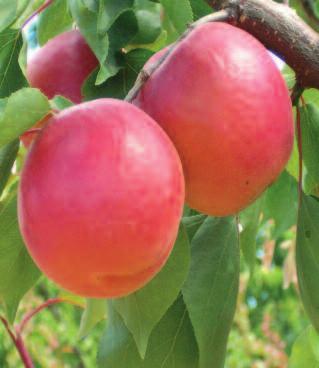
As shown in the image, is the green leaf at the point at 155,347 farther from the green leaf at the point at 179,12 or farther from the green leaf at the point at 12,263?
the green leaf at the point at 179,12

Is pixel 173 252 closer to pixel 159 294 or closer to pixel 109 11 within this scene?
pixel 159 294

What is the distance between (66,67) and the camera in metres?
0.83

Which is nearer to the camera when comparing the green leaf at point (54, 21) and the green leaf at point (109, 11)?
the green leaf at point (109, 11)

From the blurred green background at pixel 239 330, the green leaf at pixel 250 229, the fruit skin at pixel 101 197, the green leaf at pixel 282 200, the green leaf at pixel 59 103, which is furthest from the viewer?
the blurred green background at pixel 239 330

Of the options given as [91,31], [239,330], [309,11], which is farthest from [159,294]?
[239,330]

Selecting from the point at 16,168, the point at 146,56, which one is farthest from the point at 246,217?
the point at 16,168

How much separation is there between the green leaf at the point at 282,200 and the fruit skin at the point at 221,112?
58 centimetres

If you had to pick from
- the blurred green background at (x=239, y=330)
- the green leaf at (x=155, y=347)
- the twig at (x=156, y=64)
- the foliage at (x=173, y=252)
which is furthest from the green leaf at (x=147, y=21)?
the blurred green background at (x=239, y=330)

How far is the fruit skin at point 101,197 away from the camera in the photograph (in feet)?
1.79

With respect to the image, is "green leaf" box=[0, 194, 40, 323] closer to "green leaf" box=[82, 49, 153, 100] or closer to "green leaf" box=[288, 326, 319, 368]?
"green leaf" box=[82, 49, 153, 100]

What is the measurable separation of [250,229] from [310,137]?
0.79ft

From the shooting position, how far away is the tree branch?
0.73 metres

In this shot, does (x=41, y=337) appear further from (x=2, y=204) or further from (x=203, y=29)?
(x=203, y=29)

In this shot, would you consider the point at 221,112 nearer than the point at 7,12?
Yes
